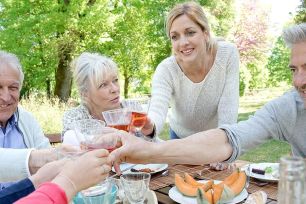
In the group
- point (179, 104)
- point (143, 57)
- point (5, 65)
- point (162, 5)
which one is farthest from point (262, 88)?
point (5, 65)

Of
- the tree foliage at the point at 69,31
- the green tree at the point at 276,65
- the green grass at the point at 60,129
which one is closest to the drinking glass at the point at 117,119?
the green grass at the point at 60,129

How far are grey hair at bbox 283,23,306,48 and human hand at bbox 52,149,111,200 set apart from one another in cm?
146

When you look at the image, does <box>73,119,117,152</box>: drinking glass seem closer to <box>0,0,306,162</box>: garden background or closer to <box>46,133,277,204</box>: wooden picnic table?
<box>46,133,277,204</box>: wooden picnic table

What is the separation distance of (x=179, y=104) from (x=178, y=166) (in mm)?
A: 944

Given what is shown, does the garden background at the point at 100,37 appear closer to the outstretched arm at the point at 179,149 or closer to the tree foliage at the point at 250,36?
the tree foliage at the point at 250,36

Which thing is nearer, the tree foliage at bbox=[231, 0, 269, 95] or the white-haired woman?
the white-haired woman

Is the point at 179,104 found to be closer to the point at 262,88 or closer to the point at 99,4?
the point at 99,4

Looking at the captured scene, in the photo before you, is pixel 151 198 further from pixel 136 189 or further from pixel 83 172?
pixel 83 172

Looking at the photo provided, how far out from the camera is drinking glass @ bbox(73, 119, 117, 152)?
5.50ft

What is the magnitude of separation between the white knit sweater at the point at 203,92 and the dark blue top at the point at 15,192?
1474 millimetres

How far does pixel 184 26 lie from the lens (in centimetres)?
308

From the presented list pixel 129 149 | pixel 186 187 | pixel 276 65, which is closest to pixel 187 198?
pixel 186 187

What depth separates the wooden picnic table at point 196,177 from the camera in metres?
1.96

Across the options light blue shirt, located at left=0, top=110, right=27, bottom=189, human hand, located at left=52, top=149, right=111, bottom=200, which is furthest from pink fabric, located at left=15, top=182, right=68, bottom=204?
light blue shirt, located at left=0, top=110, right=27, bottom=189
